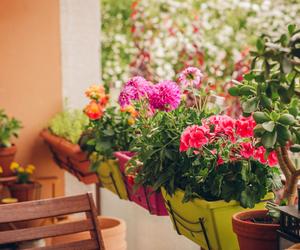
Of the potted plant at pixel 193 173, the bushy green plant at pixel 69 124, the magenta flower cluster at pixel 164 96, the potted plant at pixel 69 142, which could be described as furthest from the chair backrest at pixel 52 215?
the bushy green plant at pixel 69 124

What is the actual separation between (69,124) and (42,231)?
6.49 ft

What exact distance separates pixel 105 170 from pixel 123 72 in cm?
473

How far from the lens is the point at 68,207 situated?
7.93 feet

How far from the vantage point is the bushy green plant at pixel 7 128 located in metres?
4.39

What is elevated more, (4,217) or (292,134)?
(292,134)

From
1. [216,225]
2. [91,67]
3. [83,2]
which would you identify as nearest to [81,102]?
[91,67]

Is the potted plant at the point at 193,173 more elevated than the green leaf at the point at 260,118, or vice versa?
the green leaf at the point at 260,118

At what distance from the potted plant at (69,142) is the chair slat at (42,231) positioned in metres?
1.23

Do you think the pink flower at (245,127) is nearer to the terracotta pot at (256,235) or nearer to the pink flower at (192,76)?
the terracotta pot at (256,235)

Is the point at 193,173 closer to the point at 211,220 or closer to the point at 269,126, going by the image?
the point at 211,220

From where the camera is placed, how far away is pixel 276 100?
203cm

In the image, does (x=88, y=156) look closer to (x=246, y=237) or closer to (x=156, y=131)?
(x=156, y=131)

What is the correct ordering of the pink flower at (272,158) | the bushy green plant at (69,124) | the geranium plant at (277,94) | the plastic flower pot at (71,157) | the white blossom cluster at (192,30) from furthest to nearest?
1. the white blossom cluster at (192,30)
2. the bushy green plant at (69,124)
3. the plastic flower pot at (71,157)
4. the pink flower at (272,158)
5. the geranium plant at (277,94)

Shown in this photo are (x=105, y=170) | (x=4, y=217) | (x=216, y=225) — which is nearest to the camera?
(x=216, y=225)
